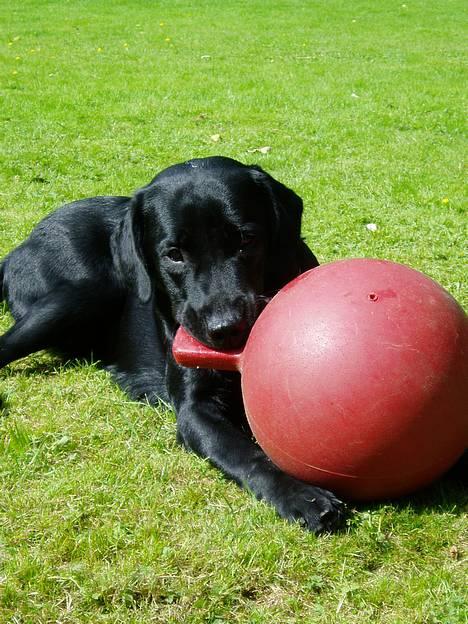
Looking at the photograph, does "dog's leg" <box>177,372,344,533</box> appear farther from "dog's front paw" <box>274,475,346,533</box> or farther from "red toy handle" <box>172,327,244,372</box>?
"red toy handle" <box>172,327,244,372</box>

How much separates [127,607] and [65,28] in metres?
21.3

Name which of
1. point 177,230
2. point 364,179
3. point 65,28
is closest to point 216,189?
point 177,230

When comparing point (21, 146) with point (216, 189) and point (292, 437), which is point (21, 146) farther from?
point (292, 437)

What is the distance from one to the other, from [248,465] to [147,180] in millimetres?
5454

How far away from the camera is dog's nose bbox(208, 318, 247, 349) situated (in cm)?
363

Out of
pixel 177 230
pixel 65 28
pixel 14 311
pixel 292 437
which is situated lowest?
pixel 65 28

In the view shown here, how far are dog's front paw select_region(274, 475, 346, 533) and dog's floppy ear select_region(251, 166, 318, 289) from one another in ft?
4.19

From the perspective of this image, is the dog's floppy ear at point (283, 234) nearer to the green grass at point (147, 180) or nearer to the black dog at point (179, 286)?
the black dog at point (179, 286)

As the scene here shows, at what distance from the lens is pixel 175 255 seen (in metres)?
4.17

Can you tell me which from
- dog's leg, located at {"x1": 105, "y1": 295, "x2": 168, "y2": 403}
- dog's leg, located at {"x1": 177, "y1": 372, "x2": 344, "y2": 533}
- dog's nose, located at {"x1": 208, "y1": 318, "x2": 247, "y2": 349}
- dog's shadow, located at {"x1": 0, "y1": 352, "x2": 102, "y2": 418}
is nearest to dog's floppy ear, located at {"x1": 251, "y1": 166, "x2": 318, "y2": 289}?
dog's nose, located at {"x1": 208, "y1": 318, "x2": 247, "y2": 349}

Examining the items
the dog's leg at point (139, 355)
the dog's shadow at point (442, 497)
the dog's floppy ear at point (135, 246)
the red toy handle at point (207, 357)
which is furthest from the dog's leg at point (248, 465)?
the dog's floppy ear at point (135, 246)

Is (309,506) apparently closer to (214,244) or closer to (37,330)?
(214,244)

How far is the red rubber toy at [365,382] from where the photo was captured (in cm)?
300

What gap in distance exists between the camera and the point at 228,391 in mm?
4125
